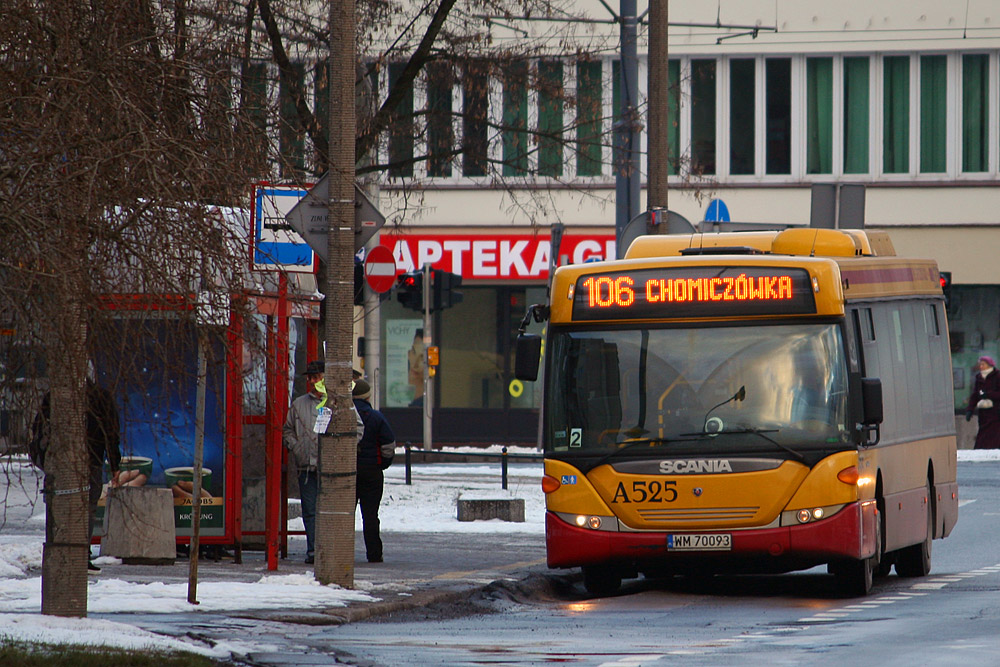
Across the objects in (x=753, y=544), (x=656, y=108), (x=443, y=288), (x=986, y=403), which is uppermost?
(x=656, y=108)

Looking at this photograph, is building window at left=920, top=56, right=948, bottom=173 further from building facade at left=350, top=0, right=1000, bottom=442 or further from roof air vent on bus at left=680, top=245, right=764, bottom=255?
roof air vent on bus at left=680, top=245, right=764, bottom=255

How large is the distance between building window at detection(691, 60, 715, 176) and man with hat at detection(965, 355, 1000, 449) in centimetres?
666

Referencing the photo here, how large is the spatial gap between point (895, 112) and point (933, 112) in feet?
A: 2.30

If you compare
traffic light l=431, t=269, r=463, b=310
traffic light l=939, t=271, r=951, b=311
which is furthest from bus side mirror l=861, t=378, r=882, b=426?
traffic light l=431, t=269, r=463, b=310

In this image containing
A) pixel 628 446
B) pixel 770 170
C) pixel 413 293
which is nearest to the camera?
pixel 628 446

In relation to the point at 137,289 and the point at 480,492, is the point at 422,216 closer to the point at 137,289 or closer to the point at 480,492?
the point at 480,492

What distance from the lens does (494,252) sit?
119ft

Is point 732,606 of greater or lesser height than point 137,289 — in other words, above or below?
below

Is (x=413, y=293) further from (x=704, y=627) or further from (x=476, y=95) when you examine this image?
(x=704, y=627)

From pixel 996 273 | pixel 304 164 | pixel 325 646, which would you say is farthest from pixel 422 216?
pixel 325 646

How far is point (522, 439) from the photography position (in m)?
36.3

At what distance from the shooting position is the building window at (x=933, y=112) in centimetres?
3538

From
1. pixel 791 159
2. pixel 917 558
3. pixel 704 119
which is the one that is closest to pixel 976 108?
pixel 791 159

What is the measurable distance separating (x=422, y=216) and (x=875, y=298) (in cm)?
2179
